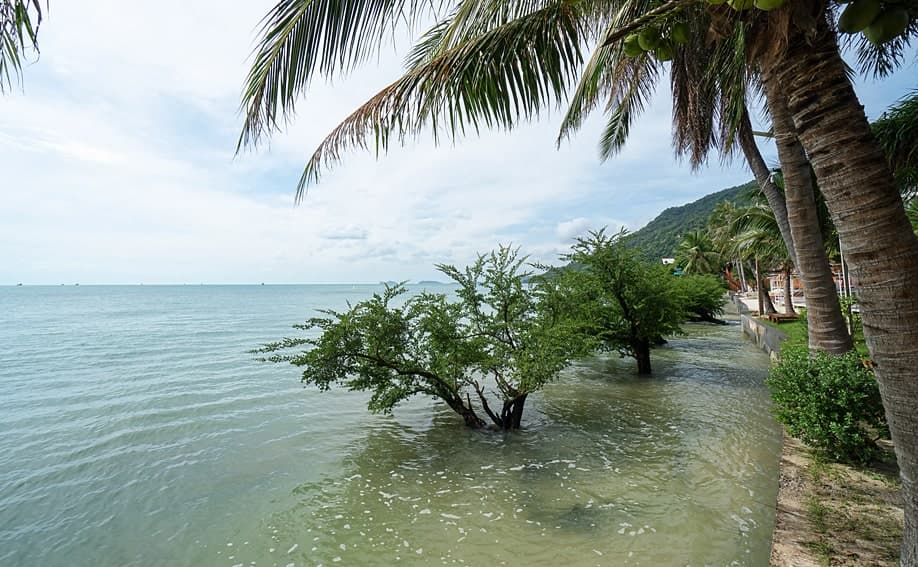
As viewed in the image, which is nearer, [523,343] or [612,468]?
[612,468]

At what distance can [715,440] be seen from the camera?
7121mm

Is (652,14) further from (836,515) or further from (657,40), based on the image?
(836,515)

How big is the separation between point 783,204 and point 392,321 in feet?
24.1

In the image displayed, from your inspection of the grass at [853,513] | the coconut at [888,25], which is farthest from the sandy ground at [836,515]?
the coconut at [888,25]

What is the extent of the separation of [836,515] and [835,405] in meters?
1.39

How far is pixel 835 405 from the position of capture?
450 centimetres

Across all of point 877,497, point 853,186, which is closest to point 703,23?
point 853,186

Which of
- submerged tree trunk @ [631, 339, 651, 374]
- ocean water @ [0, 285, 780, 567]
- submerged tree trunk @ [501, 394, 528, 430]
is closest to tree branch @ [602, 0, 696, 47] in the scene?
ocean water @ [0, 285, 780, 567]

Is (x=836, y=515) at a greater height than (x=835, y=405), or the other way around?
(x=835, y=405)

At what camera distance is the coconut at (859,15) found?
1.55m

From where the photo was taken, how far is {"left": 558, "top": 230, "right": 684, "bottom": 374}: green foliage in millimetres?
11867

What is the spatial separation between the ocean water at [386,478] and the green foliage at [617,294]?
1.39 meters

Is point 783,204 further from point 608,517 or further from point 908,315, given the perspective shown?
point 908,315

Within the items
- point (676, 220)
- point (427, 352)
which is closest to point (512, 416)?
point (427, 352)
